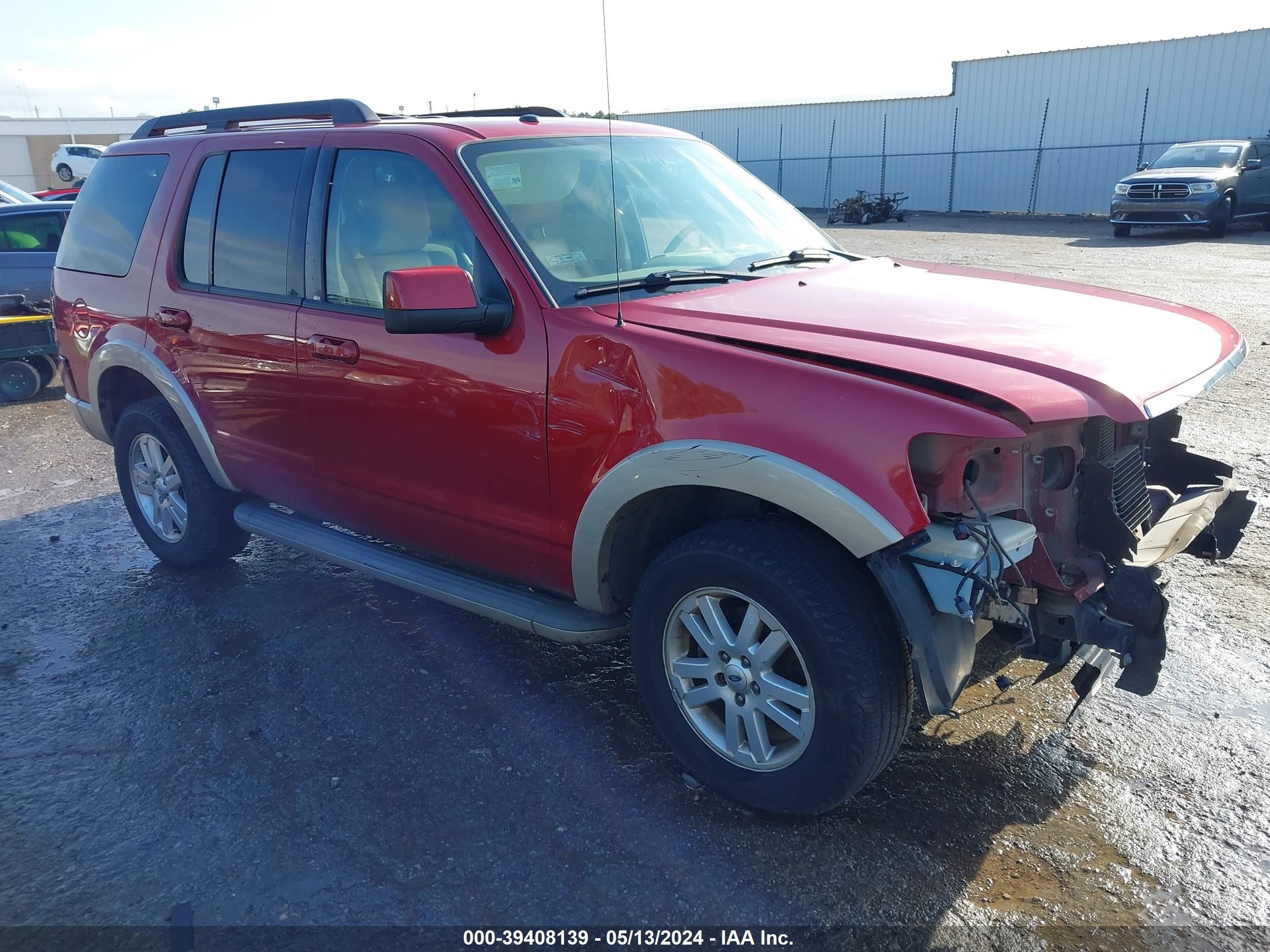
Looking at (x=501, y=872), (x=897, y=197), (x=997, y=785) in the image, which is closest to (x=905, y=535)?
(x=997, y=785)

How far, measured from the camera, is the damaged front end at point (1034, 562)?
2609 mm

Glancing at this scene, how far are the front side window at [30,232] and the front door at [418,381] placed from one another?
24.6 feet

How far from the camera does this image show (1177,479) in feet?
11.9

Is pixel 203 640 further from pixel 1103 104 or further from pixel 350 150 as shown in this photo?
pixel 1103 104

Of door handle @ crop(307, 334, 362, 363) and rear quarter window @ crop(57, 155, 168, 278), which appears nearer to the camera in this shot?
door handle @ crop(307, 334, 362, 363)

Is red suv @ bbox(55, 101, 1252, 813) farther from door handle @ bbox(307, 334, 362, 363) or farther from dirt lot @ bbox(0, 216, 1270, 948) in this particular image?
dirt lot @ bbox(0, 216, 1270, 948)

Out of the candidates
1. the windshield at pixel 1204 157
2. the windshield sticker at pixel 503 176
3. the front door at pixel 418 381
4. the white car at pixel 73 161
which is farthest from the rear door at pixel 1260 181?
the white car at pixel 73 161

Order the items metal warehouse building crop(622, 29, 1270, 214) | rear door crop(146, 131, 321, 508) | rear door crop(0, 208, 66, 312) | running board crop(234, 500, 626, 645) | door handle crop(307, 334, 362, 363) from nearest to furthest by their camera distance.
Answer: running board crop(234, 500, 626, 645)
door handle crop(307, 334, 362, 363)
rear door crop(146, 131, 321, 508)
rear door crop(0, 208, 66, 312)
metal warehouse building crop(622, 29, 1270, 214)

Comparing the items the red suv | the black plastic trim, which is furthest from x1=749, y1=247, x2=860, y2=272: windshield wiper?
the black plastic trim

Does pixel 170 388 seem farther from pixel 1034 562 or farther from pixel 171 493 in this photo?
pixel 1034 562

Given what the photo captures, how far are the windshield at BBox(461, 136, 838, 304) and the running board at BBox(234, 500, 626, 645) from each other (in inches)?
41.7

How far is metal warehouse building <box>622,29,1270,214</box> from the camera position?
2566cm

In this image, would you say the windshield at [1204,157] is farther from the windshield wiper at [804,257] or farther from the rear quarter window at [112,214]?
the rear quarter window at [112,214]

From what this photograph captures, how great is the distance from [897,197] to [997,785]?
2783cm
